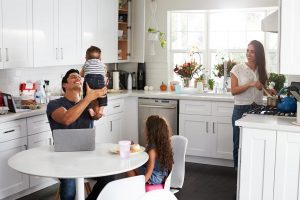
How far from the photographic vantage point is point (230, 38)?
6.24 meters

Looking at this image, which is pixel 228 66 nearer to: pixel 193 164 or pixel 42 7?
pixel 193 164

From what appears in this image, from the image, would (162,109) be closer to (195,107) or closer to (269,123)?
(195,107)

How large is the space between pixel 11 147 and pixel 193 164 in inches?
98.7

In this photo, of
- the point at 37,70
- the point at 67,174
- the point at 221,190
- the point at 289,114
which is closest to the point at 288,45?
the point at 289,114

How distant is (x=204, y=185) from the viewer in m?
4.88

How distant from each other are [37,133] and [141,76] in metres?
2.48

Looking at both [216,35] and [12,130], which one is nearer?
[12,130]

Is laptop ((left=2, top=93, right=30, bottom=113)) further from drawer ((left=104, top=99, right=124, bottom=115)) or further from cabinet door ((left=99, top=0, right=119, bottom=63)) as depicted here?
cabinet door ((left=99, top=0, right=119, bottom=63))

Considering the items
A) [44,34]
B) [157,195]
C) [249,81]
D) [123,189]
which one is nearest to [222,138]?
[249,81]

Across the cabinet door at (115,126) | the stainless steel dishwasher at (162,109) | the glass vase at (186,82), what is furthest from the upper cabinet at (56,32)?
the glass vase at (186,82)

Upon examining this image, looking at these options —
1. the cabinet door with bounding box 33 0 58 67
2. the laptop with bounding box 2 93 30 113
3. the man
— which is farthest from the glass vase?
the man

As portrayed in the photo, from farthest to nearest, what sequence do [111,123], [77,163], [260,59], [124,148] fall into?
[111,123] → [260,59] → [124,148] → [77,163]

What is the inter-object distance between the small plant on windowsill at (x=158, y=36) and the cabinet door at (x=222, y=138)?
1497mm

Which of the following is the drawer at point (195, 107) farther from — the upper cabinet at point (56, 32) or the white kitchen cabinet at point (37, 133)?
the white kitchen cabinet at point (37, 133)
